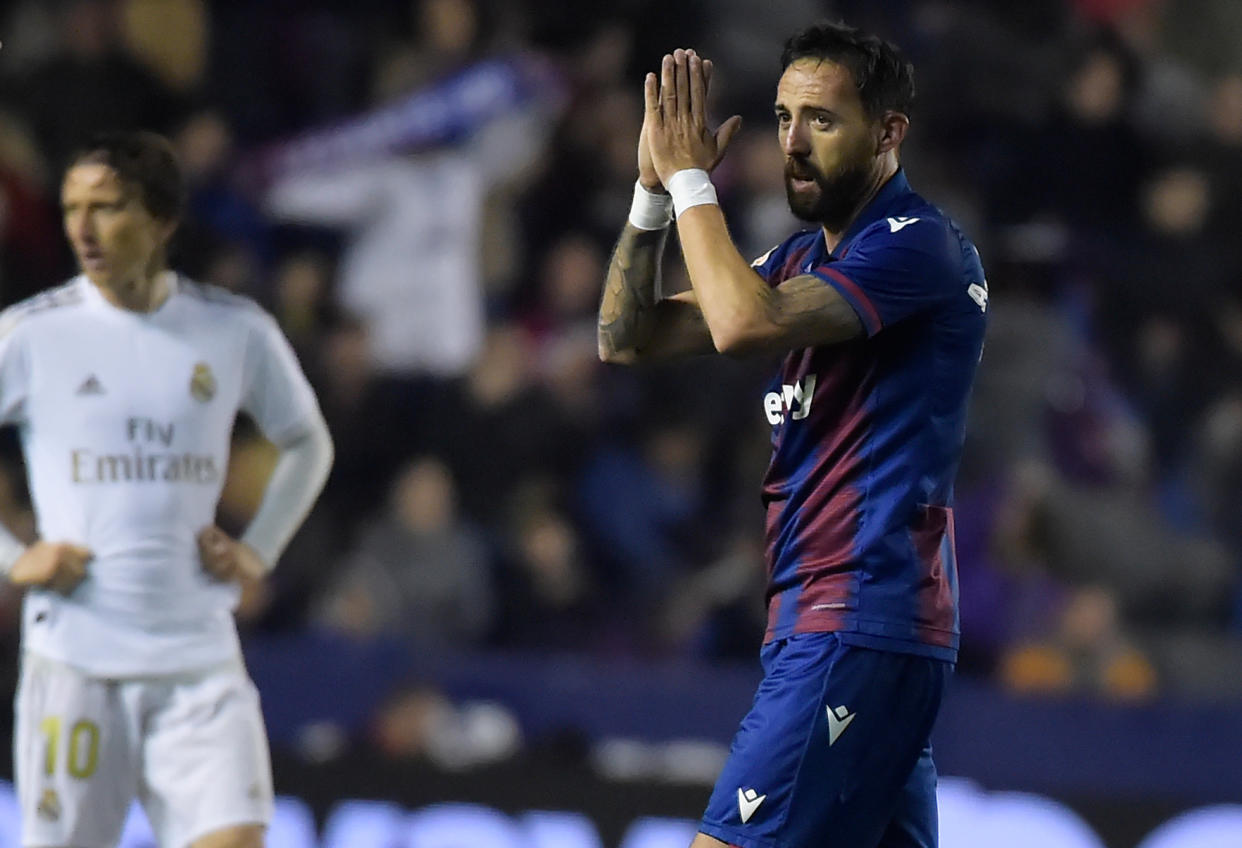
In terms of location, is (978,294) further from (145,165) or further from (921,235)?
(145,165)

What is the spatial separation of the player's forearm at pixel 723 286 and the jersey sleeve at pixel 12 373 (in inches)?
88.3

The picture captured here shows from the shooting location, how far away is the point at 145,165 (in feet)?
17.2

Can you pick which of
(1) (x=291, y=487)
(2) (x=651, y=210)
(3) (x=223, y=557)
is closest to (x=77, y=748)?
(3) (x=223, y=557)

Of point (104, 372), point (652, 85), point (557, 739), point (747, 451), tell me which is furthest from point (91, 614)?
point (747, 451)

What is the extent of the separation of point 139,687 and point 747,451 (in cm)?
466

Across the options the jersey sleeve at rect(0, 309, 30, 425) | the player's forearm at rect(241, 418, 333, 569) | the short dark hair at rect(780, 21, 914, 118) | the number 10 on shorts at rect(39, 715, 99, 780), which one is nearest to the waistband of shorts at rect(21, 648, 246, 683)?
the number 10 on shorts at rect(39, 715, 99, 780)

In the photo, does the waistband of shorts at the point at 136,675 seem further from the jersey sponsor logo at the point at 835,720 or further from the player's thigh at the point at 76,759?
the jersey sponsor logo at the point at 835,720

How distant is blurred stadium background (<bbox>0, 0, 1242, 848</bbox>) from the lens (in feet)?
25.4

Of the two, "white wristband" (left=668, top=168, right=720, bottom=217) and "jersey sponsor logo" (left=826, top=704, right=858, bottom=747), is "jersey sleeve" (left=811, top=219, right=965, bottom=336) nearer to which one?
"white wristband" (left=668, top=168, right=720, bottom=217)

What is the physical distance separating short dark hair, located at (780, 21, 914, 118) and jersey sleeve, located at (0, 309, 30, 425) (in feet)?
7.83

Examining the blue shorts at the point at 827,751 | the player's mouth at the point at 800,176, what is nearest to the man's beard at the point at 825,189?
the player's mouth at the point at 800,176

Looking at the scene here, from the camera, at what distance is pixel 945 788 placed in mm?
7012

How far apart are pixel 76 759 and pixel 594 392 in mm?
4629

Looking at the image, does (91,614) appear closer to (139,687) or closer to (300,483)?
(139,687)
